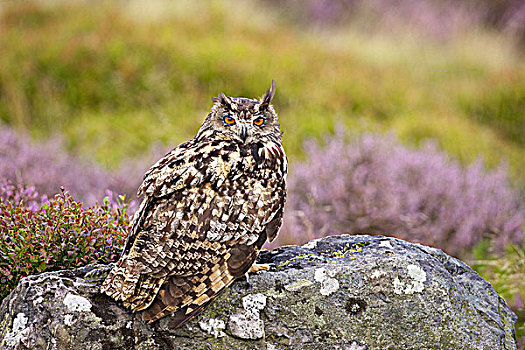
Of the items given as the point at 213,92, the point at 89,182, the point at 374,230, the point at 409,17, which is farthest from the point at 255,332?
the point at 409,17

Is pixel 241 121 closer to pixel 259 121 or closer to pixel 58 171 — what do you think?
pixel 259 121

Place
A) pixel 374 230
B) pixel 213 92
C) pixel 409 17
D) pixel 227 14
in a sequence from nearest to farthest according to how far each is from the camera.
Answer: pixel 374 230 < pixel 213 92 < pixel 227 14 < pixel 409 17

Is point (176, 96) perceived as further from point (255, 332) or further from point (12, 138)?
point (255, 332)

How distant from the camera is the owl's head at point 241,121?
3096 mm

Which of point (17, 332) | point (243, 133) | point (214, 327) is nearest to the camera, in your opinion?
point (17, 332)

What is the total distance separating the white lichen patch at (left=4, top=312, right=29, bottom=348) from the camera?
262 centimetres

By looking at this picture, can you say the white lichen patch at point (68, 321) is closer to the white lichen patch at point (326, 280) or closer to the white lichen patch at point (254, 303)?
the white lichen patch at point (254, 303)

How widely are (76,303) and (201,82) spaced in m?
7.51

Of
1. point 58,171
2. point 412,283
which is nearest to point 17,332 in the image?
point 412,283

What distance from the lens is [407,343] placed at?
9.34 ft

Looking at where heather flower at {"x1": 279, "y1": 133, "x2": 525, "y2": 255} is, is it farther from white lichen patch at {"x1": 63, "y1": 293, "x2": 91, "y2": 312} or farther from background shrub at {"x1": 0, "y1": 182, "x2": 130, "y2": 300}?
white lichen patch at {"x1": 63, "y1": 293, "x2": 91, "y2": 312}

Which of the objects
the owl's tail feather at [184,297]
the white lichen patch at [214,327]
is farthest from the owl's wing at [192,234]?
the white lichen patch at [214,327]

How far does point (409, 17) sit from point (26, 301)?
14.7 meters

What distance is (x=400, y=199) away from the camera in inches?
234
